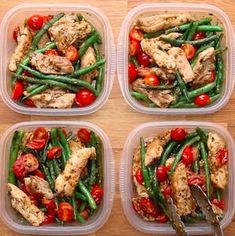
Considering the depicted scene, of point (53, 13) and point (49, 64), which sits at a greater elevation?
point (53, 13)

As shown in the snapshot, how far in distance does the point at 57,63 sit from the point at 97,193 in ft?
1.67

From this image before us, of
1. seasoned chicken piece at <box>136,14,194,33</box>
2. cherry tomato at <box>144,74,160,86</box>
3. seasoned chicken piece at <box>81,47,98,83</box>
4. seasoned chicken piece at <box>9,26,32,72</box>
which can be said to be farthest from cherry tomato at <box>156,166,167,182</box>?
seasoned chicken piece at <box>9,26,32,72</box>

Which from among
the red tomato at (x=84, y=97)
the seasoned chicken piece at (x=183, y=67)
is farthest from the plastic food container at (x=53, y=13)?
the seasoned chicken piece at (x=183, y=67)

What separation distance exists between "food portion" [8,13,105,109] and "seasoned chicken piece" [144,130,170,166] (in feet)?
0.92

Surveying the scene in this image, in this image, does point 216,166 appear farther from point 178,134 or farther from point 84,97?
point 84,97

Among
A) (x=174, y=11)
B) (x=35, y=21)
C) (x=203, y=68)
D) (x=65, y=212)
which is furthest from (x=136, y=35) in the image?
(x=65, y=212)

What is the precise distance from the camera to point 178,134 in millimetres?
2387

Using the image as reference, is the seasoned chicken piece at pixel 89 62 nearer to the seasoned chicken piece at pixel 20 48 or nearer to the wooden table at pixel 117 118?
the wooden table at pixel 117 118

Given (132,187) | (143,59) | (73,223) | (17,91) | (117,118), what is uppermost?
(143,59)

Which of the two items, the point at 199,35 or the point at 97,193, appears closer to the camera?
the point at 97,193

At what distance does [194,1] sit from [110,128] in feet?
1.97

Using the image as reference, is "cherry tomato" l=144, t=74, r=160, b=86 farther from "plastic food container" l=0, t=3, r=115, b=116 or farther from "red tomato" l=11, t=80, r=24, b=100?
"red tomato" l=11, t=80, r=24, b=100

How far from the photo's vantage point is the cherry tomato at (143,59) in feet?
7.98

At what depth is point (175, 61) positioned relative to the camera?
239 centimetres
